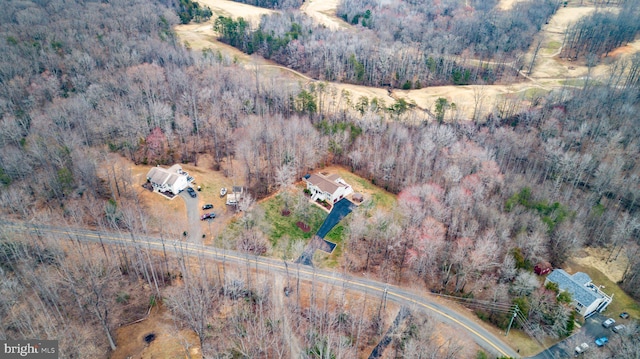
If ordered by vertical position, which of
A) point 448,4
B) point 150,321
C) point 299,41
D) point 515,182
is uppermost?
point 448,4

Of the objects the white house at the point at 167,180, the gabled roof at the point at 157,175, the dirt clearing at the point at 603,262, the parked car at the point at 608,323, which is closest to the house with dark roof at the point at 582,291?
the parked car at the point at 608,323

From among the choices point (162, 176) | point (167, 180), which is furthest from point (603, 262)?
point (162, 176)

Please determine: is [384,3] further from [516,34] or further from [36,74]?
[36,74]

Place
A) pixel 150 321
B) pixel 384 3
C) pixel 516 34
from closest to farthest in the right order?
1. pixel 150 321
2. pixel 516 34
3. pixel 384 3

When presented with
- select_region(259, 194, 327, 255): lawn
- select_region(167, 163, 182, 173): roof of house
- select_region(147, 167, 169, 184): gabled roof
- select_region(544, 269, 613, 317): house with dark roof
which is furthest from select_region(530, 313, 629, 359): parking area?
select_region(167, 163, 182, 173): roof of house

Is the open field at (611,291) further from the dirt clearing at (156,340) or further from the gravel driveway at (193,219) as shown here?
the gravel driveway at (193,219)

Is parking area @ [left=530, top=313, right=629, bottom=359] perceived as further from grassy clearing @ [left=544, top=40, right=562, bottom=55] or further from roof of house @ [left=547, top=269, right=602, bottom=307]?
grassy clearing @ [left=544, top=40, right=562, bottom=55]

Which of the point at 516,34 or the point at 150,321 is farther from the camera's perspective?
the point at 516,34

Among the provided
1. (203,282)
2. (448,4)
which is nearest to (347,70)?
(448,4)
